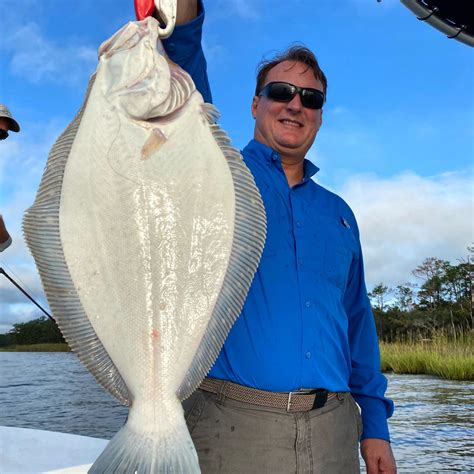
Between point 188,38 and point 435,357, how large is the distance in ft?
60.8

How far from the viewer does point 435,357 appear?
18.5 metres

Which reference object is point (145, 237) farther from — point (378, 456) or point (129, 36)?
point (378, 456)

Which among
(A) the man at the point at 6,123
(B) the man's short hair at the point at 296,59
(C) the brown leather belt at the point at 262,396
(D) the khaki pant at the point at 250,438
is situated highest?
(A) the man at the point at 6,123

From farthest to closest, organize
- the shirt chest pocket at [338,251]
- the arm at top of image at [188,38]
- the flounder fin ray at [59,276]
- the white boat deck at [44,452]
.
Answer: the white boat deck at [44,452], the shirt chest pocket at [338,251], the arm at top of image at [188,38], the flounder fin ray at [59,276]

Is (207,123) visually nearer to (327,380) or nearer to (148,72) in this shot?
(148,72)

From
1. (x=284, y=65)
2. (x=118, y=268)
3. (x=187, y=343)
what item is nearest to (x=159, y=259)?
(x=118, y=268)

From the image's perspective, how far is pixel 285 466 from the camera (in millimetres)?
2146

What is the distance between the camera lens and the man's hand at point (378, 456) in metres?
2.60

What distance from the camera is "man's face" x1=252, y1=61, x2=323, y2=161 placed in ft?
8.74

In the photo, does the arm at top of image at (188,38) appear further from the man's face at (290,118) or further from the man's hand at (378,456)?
the man's hand at (378,456)

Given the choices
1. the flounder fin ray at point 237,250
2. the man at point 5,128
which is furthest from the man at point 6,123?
the flounder fin ray at point 237,250

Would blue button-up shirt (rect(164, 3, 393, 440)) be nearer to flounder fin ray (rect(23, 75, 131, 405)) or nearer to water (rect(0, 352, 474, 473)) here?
flounder fin ray (rect(23, 75, 131, 405))

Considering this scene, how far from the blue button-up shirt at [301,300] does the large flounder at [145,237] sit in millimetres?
445

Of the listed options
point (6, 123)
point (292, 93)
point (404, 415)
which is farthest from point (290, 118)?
point (404, 415)
